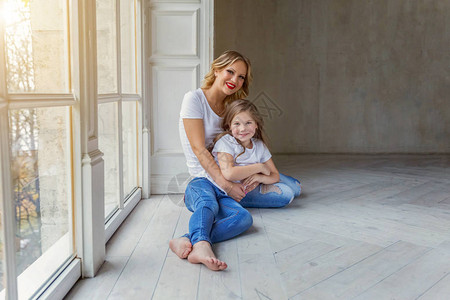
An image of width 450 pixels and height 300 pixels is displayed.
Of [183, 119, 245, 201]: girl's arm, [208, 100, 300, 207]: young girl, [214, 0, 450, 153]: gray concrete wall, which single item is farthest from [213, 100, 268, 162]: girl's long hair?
[214, 0, 450, 153]: gray concrete wall

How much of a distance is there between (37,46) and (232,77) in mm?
1306

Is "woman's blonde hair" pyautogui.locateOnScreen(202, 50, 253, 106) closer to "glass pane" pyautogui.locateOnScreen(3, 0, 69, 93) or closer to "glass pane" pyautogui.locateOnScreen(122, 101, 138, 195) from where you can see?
"glass pane" pyautogui.locateOnScreen(122, 101, 138, 195)

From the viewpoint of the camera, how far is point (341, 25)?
5.41m

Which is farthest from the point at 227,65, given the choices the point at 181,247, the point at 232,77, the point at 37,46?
the point at 37,46

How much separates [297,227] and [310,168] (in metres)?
2.13

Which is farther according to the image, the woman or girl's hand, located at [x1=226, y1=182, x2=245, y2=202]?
girl's hand, located at [x1=226, y1=182, x2=245, y2=202]

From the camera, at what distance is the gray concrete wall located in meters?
5.38

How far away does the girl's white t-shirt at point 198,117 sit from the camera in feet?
7.54

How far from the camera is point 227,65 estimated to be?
Result: 2.29 meters

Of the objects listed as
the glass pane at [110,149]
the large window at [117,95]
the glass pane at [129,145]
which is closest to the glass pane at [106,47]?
the large window at [117,95]

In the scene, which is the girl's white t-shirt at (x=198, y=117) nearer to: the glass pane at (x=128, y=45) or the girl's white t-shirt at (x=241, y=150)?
the girl's white t-shirt at (x=241, y=150)

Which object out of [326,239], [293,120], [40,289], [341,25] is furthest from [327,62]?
[40,289]

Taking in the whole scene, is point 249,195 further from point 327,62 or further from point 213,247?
point 327,62

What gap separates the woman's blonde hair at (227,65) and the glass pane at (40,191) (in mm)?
1131
